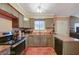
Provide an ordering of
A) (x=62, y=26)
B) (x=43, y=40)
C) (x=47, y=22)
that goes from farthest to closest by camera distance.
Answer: (x=62, y=26)
(x=43, y=40)
(x=47, y=22)

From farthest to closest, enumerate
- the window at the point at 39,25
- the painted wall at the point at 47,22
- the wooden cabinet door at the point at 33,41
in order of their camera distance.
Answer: the wooden cabinet door at the point at 33,41 → the window at the point at 39,25 → the painted wall at the point at 47,22

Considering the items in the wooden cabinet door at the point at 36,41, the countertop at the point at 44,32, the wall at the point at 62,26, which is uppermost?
the wall at the point at 62,26

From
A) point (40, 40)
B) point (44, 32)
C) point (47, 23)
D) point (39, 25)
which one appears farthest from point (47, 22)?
point (40, 40)

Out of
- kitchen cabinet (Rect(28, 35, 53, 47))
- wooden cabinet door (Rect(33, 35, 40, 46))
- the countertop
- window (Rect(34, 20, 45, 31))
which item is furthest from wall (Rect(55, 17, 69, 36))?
wooden cabinet door (Rect(33, 35, 40, 46))

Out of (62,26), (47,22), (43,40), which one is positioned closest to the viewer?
(47,22)

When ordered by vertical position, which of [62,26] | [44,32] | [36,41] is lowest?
[36,41]

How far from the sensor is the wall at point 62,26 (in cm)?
527

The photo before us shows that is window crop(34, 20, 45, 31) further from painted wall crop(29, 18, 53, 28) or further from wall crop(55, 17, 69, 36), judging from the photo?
wall crop(55, 17, 69, 36)

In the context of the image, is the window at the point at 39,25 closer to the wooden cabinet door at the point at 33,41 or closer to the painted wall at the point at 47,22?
the painted wall at the point at 47,22

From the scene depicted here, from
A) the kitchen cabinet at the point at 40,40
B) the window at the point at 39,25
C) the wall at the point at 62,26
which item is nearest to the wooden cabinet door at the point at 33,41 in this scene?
the kitchen cabinet at the point at 40,40

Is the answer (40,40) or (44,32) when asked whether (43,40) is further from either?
(44,32)

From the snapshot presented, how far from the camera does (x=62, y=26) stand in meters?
5.59

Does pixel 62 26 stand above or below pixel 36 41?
above

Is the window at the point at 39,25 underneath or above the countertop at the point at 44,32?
above
